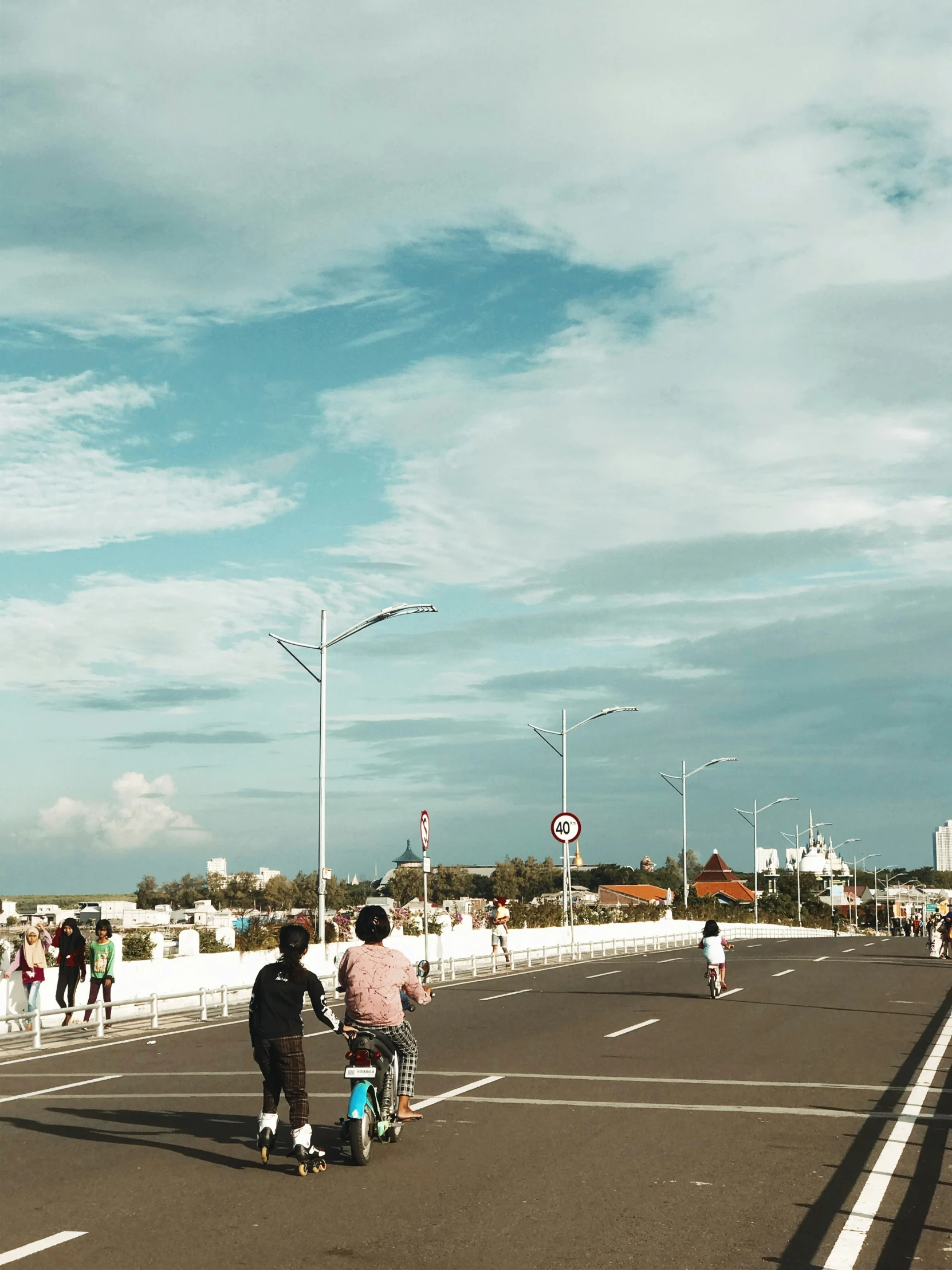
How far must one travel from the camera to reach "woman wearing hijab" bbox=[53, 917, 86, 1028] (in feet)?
72.2

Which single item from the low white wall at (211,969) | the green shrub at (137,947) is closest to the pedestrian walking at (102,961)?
the low white wall at (211,969)

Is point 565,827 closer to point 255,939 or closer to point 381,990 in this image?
point 255,939

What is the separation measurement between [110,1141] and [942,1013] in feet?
50.3

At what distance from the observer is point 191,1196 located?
28.8 ft

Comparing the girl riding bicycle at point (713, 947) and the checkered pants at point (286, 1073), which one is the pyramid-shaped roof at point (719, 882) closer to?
the girl riding bicycle at point (713, 947)

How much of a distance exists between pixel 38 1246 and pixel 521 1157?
367 centimetres

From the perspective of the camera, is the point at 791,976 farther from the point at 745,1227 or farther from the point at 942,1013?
the point at 745,1227

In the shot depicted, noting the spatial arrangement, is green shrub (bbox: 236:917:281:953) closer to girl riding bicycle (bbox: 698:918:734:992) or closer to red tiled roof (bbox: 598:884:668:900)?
girl riding bicycle (bbox: 698:918:734:992)

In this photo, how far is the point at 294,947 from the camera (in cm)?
984

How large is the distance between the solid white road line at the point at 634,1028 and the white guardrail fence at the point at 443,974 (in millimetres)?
6259

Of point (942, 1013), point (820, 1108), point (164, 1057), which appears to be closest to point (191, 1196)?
point (820, 1108)

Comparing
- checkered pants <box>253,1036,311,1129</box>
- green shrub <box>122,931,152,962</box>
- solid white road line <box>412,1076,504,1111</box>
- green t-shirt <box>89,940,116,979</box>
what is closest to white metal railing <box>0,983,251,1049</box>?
green t-shirt <box>89,940,116,979</box>

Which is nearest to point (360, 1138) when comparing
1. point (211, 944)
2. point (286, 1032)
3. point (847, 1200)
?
point (286, 1032)

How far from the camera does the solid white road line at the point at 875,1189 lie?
7.21 meters
